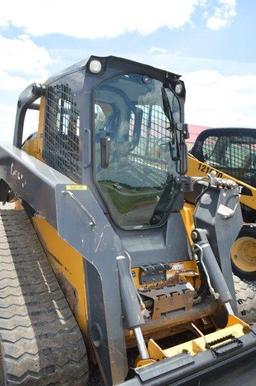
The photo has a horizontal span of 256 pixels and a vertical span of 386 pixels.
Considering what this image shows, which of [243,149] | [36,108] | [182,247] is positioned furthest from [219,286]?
[243,149]

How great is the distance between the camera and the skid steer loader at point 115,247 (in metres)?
2.46

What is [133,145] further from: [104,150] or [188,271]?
[188,271]

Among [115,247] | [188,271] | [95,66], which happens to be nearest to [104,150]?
[95,66]

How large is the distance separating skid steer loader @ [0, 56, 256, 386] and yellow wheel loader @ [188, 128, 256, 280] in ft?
8.21

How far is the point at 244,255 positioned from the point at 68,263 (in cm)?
370

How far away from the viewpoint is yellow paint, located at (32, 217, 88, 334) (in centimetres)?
270

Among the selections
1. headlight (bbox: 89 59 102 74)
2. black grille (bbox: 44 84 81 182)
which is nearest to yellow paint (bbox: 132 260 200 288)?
black grille (bbox: 44 84 81 182)

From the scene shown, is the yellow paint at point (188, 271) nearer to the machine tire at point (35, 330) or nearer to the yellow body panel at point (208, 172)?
the machine tire at point (35, 330)

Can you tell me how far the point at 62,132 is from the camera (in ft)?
10.7

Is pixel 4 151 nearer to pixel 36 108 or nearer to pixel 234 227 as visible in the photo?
pixel 36 108

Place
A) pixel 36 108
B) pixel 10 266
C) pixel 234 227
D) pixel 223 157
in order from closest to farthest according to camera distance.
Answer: pixel 10 266 → pixel 234 227 → pixel 36 108 → pixel 223 157

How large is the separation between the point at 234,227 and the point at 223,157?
3649 millimetres

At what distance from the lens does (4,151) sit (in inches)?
145

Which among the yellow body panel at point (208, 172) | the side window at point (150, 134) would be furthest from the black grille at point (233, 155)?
the side window at point (150, 134)
